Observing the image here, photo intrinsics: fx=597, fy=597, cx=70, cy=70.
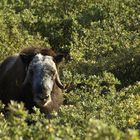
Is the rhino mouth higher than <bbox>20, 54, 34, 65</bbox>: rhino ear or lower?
lower

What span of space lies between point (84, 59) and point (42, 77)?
534cm

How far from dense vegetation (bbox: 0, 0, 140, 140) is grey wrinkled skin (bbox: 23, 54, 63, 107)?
423 millimetres

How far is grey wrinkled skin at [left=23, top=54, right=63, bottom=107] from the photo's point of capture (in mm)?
8500

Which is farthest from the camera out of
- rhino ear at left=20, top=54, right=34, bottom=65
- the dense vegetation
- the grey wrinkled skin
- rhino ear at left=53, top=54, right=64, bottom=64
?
rhino ear at left=53, top=54, right=64, bottom=64

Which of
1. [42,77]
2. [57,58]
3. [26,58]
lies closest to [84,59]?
[57,58]

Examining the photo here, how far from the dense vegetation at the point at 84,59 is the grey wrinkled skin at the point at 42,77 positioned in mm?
423

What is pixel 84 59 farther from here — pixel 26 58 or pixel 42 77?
pixel 42 77

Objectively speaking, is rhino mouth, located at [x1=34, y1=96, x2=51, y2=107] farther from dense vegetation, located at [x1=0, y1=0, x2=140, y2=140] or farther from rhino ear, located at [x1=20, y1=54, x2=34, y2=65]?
rhino ear, located at [x1=20, y1=54, x2=34, y2=65]

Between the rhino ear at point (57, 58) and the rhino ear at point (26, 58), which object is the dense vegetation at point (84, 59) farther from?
the rhino ear at point (26, 58)

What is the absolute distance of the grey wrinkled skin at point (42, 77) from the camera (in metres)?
8.50

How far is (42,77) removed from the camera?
869 cm

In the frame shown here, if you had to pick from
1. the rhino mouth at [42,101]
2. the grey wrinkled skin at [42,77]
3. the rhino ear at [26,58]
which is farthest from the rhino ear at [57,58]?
the rhino mouth at [42,101]

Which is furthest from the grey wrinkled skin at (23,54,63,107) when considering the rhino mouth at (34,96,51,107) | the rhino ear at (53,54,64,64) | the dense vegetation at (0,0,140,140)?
the dense vegetation at (0,0,140,140)

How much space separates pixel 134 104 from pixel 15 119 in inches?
142
